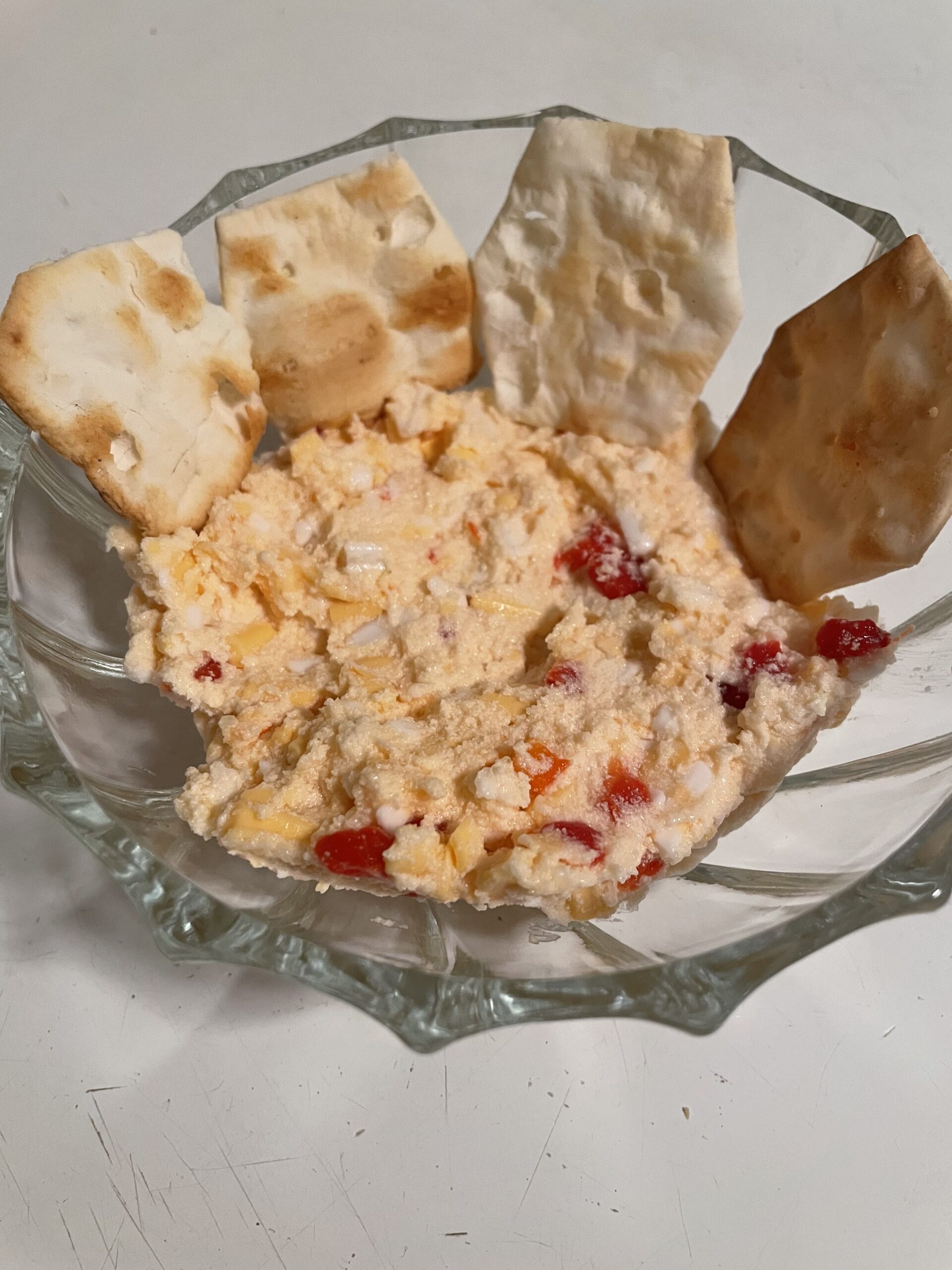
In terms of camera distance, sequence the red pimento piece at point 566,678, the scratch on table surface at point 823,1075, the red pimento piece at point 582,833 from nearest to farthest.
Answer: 1. the red pimento piece at point 582,833
2. the red pimento piece at point 566,678
3. the scratch on table surface at point 823,1075

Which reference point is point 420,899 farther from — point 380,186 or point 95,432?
point 380,186

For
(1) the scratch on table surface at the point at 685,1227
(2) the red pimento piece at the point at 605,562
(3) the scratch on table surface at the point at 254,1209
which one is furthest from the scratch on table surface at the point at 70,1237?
(2) the red pimento piece at the point at 605,562

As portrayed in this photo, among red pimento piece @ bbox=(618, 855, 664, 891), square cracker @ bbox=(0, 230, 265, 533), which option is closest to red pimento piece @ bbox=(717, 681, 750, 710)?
red pimento piece @ bbox=(618, 855, 664, 891)

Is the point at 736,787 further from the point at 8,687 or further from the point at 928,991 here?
the point at 8,687

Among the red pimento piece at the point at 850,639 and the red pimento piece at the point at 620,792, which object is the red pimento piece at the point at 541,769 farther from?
the red pimento piece at the point at 850,639

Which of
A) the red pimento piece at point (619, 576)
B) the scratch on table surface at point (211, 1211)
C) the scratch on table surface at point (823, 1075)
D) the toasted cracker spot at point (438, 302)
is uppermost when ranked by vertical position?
the toasted cracker spot at point (438, 302)

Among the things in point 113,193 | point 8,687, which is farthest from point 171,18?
point 8,687
